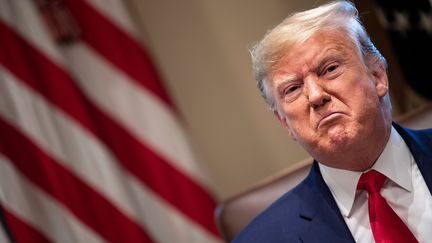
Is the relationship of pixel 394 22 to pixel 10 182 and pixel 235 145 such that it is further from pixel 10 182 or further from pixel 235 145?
pixel 10 182

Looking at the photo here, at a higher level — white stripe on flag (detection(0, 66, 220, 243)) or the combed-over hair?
the combed-over hair

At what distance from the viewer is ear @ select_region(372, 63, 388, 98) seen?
4.87 feet

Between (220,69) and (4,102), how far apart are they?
1.10 m

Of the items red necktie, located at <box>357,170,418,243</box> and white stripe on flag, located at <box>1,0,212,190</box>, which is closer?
red necktie, located at <box>357,170,418,243</box>

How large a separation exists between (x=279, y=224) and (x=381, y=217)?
0.31 meters

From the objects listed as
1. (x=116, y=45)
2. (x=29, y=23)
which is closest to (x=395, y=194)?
(x=116, y=45)

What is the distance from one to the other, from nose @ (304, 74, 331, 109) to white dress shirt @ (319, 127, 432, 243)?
0.71 ft

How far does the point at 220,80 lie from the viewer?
3.19 m

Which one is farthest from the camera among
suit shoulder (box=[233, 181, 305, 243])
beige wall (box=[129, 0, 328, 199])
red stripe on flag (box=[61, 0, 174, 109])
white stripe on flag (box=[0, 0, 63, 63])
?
beige wall (box=[129, 0, 328, 199])

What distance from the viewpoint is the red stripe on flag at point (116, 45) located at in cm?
302

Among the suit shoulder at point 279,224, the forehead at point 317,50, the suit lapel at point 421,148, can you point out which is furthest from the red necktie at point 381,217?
the forehead at point 317,50

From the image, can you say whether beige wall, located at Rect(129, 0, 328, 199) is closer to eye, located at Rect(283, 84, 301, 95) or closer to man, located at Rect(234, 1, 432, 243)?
man, located at Rect(234, 1, 432, 243)

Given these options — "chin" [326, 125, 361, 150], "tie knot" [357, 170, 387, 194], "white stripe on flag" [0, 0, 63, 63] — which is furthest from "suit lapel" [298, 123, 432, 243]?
"white stripe on flag" [0, 0, 63, 63]

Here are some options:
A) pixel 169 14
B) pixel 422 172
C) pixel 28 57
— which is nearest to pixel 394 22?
pixel 169 14
